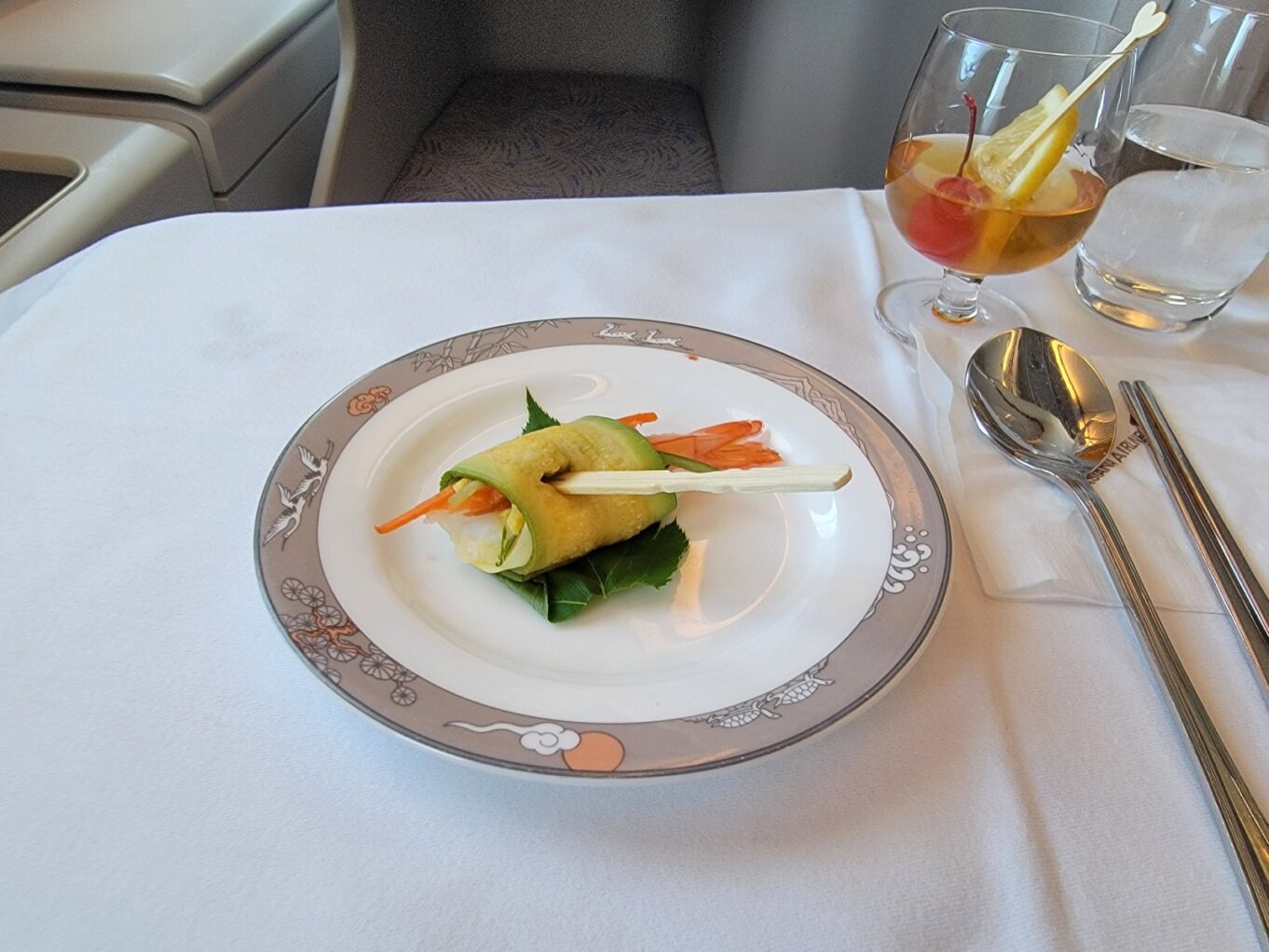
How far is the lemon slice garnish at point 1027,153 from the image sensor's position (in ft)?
→ 1.62

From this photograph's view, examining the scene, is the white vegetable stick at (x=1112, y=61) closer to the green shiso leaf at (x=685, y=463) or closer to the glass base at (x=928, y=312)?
the glass base at (x=928, y=312)

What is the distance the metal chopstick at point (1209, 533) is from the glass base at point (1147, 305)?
0.09 m

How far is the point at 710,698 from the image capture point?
0.33 m

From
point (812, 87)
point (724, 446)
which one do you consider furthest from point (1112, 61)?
point (812, 87)

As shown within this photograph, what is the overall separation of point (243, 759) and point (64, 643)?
0.10 m

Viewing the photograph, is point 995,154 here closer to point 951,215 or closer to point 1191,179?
point 951,215

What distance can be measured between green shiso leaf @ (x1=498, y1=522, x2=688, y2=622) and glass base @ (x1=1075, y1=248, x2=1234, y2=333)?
1.33 ft

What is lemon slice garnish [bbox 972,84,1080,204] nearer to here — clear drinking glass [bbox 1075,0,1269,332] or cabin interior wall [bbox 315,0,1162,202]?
clear drinking glass [bbox 1075,0,1269,332]

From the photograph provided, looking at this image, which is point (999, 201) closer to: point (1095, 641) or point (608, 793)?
point (1095, 641)

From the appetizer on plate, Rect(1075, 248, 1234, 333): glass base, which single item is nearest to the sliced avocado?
the appetizer on plate

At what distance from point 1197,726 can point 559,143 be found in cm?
143

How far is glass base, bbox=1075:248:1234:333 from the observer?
1.96 ft

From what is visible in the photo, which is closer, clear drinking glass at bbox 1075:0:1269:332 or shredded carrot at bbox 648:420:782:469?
shredded carrot at bbox 648:420:782:469

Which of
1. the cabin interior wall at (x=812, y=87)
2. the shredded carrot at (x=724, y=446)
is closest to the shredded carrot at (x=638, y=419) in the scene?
the shredded carrot at (x=724, y=446)
